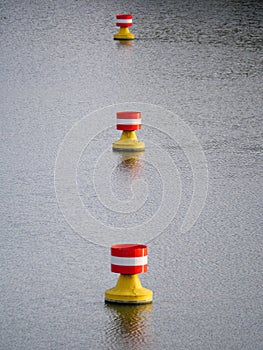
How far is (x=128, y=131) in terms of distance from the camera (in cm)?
1547

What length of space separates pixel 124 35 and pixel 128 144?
1033 centimetres

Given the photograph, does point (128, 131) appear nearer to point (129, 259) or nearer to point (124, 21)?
point (129, 259)

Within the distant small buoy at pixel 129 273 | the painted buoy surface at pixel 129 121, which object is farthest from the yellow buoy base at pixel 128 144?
the distant small buoy at pixel 129 273

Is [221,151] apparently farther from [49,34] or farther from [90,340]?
[49,34]

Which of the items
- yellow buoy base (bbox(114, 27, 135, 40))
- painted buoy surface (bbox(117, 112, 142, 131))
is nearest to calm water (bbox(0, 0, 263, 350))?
yellow buoy base (bbox(114, 27, 135, 40))

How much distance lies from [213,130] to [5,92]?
4642 millimetres

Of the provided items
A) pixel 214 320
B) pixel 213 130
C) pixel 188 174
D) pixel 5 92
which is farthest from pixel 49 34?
pixel 214 320

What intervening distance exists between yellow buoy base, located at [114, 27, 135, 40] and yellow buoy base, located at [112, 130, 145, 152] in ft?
33.2

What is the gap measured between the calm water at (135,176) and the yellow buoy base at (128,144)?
0.28 meters

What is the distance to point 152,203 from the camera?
1241 cm

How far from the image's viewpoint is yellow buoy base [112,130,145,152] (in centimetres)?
1538

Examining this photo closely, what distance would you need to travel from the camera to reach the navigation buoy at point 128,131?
596 inches

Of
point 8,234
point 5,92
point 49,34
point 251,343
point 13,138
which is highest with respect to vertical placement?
point 49,34

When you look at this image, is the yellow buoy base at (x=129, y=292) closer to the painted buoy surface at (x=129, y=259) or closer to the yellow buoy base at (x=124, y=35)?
the painted buoy surface at (x=129, y=259)
